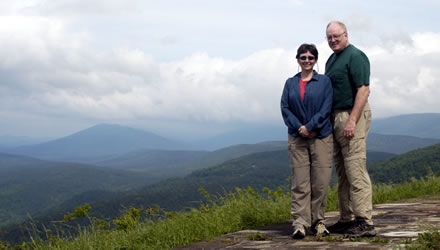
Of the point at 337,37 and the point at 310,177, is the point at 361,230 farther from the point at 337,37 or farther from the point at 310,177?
the point at 337,37

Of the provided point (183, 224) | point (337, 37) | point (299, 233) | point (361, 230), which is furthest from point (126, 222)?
point (337, 37)

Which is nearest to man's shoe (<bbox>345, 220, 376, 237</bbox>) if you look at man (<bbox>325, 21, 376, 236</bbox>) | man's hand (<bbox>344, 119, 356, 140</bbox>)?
man (<bbox>325, 21, 376, 236</bbox>)

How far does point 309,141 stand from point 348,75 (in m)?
0.80

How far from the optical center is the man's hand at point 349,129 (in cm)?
427

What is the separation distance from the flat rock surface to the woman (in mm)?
301

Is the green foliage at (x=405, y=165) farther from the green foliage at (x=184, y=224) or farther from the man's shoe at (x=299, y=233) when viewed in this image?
the man's shoe at (x=299, y=233)

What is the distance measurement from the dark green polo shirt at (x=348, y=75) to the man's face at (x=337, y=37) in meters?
0.06

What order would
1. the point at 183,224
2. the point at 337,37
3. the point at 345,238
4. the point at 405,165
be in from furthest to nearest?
the point at 405,165 → the point at 183,224 → the point at 337,37 → the point at 345,238

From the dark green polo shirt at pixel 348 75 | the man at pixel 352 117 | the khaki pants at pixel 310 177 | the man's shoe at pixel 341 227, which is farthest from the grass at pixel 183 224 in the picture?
the dark green polo shirt at pixel 348 75

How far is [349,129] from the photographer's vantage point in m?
4.28

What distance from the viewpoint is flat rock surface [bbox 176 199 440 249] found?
372 cm

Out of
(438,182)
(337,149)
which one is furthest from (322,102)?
(438,182)

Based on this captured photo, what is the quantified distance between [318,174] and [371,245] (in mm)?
1013

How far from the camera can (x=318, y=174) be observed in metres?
4.44
